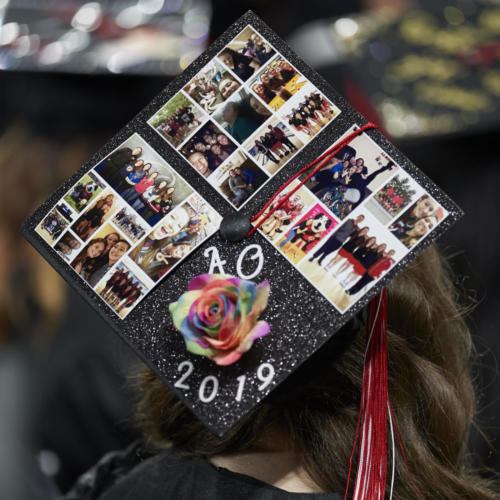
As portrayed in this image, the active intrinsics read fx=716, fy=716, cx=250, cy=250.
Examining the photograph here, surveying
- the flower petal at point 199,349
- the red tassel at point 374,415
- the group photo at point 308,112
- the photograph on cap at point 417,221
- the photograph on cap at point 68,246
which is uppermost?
the photograph on cap at point 68,246

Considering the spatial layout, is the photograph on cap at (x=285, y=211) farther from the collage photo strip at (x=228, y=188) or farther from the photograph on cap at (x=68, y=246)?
the photograph on cap at (x=68, y=246)

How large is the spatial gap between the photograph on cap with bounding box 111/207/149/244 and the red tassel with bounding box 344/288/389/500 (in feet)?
0.96

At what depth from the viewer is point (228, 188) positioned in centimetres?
86

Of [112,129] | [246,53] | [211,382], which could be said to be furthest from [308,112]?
[112,129]

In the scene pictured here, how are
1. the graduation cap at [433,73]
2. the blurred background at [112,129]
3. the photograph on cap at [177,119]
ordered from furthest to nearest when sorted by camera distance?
the graduation cap at [433,73] < the blurred background at [112,129] < the photograph on cap at [177,119]

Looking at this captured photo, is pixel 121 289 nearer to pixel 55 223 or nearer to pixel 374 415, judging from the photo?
pixel 55 223

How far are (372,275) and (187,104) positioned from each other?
313 millimetres

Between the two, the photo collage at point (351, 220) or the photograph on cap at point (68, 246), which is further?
the photograph on cap at point (68, 246)

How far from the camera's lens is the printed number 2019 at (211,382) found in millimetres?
785

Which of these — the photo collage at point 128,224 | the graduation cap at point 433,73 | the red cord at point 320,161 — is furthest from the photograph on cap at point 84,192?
the graduation cap at point 433,73

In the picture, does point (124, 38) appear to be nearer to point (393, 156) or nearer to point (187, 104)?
point (187, 104)

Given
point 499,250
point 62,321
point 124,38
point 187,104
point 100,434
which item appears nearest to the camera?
point 187,104

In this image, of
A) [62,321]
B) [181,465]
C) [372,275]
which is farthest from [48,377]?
[372,275]

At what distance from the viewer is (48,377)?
1.81m
